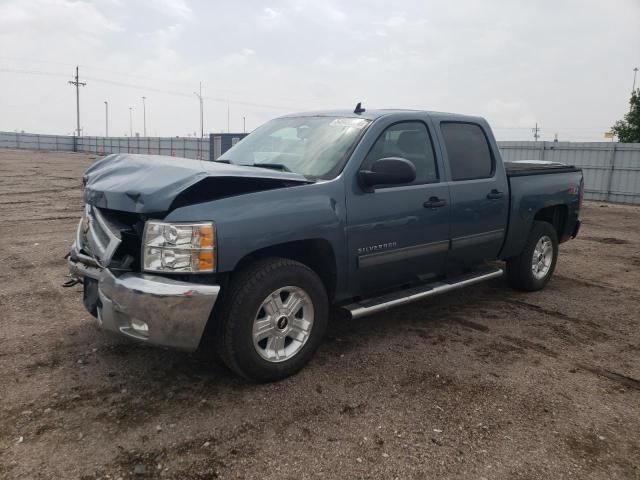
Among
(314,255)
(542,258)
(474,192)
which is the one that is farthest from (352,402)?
(542,258)

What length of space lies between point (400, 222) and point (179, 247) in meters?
1.79

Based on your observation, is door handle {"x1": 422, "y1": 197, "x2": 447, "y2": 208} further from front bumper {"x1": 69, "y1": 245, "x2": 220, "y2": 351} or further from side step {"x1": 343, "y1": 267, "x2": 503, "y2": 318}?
front bumper {"x1": 69, "y1": 245, "x2": 220, "y2": 351}

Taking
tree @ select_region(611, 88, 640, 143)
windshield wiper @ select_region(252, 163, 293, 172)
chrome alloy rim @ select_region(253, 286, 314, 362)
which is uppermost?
tree @ select_region(611, 88, 640, 143)

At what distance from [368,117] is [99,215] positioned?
2.16m

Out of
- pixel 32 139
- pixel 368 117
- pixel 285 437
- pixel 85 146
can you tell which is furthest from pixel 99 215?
pixel 32 139

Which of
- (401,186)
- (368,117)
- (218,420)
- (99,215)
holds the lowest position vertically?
(218,420)

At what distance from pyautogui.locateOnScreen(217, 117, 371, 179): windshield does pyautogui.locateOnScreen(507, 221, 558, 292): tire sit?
8.64 ft

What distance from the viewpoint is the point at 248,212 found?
319 centimetres

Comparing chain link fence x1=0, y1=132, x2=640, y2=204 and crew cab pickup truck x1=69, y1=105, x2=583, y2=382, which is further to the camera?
chain link fence x1=0, y1=132, x2=640, y2=204

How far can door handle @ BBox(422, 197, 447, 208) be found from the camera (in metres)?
4.25

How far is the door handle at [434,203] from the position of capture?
4246mm

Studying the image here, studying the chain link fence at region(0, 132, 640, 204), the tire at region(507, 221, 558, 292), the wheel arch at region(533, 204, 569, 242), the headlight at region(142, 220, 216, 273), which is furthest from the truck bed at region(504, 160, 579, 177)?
the chain link fence at region(0, 132, 640, 204)

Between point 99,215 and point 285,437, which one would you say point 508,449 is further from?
point 99,215

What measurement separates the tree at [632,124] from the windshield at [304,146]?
3604 cm
